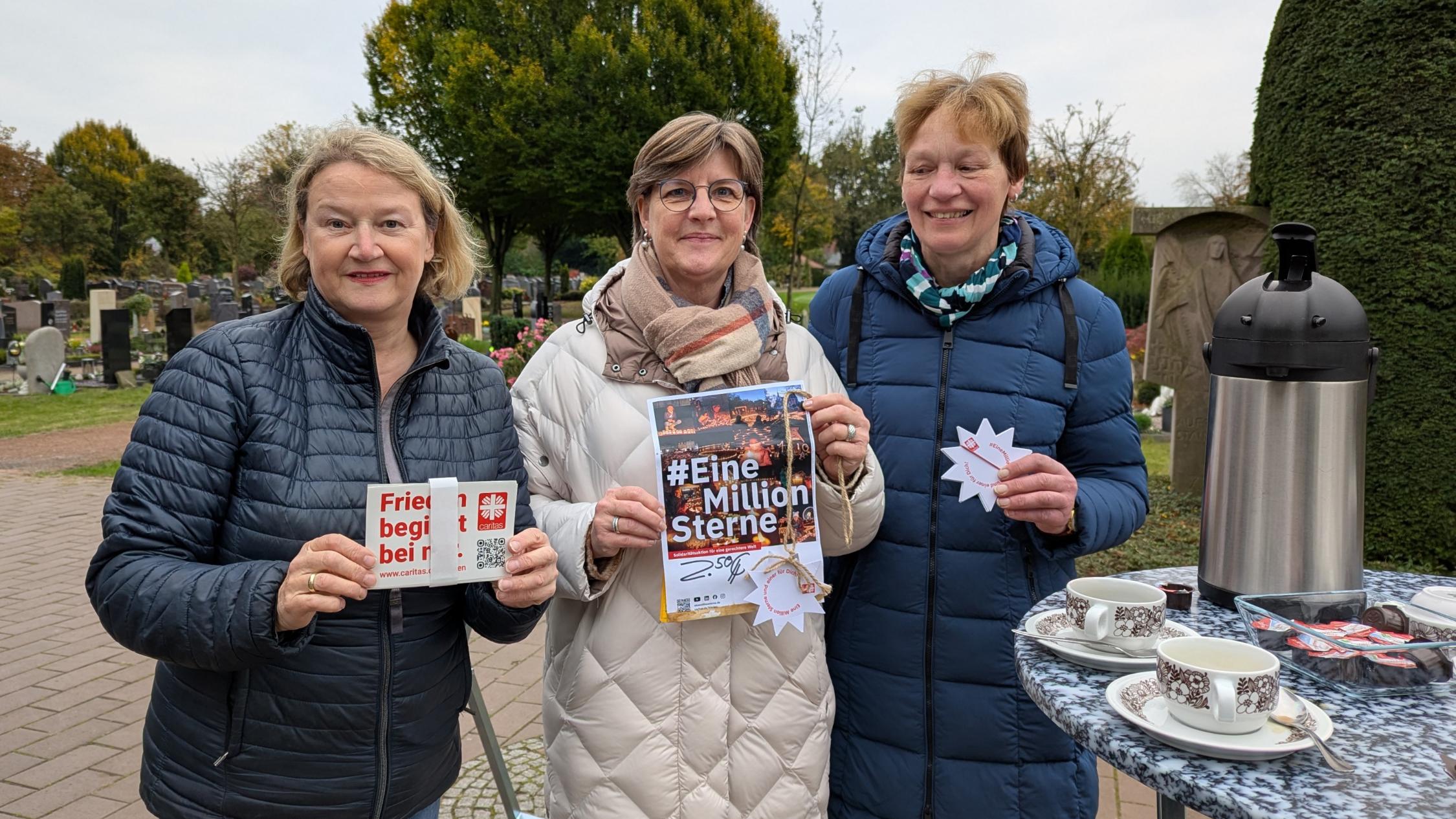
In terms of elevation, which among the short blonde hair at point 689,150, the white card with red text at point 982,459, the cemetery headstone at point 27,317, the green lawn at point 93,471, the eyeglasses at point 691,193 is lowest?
the green lawn at point 93,471

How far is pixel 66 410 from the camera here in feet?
45.6

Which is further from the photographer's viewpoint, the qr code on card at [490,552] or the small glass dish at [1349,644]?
the qr code on card at [490,552]

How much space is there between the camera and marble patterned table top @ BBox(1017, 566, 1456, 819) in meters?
1.12

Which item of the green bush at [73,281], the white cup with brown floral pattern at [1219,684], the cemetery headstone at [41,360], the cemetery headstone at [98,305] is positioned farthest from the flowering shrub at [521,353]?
the green bush at [73,281]

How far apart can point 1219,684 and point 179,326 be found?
17779 millimetres

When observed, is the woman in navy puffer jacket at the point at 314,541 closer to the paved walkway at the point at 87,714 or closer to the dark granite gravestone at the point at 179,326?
the paved walkway at the point at 87,714

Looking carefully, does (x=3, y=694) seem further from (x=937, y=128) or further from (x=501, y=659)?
(x=937, y=128)

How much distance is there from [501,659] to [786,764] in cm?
346

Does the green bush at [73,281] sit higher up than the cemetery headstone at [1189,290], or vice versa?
the green bush at [73,281]

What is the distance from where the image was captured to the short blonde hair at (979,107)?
2.07 meters

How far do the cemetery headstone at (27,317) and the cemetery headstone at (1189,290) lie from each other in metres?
23.8

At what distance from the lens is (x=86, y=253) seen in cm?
4059

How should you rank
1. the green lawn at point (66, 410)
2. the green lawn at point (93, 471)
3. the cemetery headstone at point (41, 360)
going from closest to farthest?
the green lawn at point (93, 471) < the green lawn at point (66, 410) < the cemetery headstone at point (41, 360)

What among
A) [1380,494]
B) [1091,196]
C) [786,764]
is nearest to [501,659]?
[786,764]
